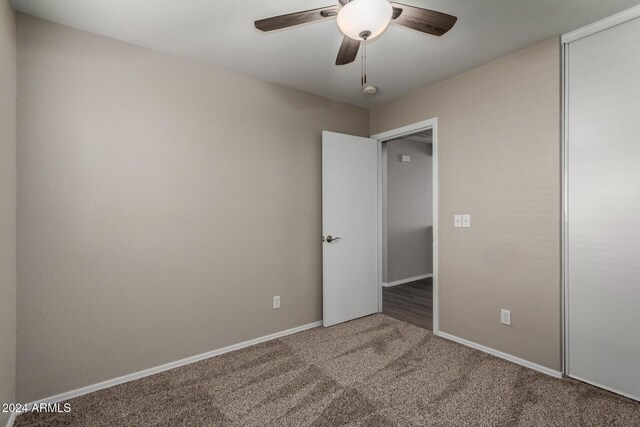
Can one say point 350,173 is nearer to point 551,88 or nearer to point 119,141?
point 551,88

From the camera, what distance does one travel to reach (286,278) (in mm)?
3131

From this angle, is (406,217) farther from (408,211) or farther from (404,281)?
(404,281)

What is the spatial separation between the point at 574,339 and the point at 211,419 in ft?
8.18

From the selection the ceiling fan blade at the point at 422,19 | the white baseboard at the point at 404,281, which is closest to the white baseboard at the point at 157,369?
the white baseboard at the point at 404,281

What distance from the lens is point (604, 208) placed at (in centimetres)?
208

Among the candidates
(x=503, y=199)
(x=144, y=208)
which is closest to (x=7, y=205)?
(x=144, y=208)

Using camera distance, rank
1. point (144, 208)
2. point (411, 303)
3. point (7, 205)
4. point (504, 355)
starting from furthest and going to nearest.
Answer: point (411, 303) → point (504, 355) → point (144, 208) → point (7, 205)

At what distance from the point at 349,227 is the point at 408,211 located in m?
2.27

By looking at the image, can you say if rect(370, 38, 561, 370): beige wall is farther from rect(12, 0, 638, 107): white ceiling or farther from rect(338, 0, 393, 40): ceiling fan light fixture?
rect(338, 0, 393, 40): ceiling fan light fixture

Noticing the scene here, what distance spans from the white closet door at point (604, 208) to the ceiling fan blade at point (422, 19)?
1298 millimetres

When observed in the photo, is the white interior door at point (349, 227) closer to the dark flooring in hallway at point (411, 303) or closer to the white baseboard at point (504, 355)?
the dark flooring in hallway at point (411, 303)

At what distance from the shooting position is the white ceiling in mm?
1904

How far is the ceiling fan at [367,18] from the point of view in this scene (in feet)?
4.58

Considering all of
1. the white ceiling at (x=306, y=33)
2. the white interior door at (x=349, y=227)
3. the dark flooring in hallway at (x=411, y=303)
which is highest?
the white ceiling at (x=306, y=33)
